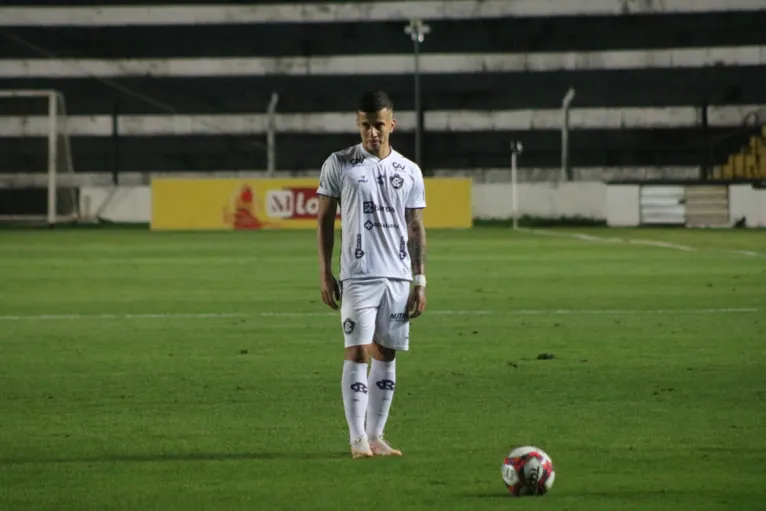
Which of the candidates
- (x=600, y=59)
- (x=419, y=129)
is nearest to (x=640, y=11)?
(x=600, y=59)

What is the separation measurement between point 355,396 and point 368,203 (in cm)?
95

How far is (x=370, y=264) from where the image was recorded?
828 centimetres

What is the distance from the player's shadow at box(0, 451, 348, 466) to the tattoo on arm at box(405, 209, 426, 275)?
1.04m

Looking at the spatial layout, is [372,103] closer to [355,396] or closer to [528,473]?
[355,396]

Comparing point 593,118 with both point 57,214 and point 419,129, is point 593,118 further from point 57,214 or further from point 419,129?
point 57,214

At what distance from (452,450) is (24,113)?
48.9 m

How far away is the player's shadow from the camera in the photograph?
26.6ft

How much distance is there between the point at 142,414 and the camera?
9859mm

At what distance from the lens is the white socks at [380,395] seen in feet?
27.5

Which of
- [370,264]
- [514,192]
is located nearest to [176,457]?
[370,264]

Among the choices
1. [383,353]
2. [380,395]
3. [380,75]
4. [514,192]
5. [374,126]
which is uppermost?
[380,75]

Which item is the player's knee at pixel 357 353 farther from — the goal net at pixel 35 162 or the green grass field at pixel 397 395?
the goal net at pixel 35 162

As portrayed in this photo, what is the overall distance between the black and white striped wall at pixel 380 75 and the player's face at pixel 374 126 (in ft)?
156

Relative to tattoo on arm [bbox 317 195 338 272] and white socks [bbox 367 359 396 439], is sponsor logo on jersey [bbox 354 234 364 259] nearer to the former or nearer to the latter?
tattoo on arm [bbox 317 195 338 272]
